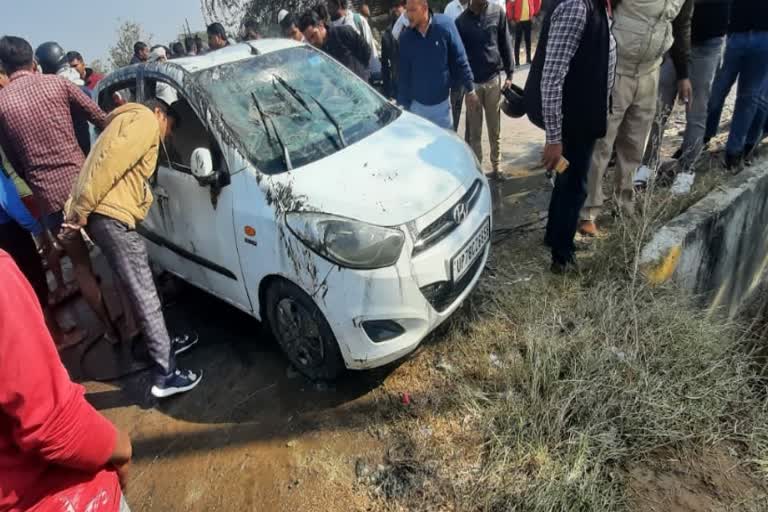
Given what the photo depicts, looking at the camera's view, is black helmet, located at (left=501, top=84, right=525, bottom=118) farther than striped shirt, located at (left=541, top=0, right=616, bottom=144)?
Yes

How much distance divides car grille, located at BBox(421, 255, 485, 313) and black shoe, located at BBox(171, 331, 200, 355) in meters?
1.82

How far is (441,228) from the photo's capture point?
2.55 m

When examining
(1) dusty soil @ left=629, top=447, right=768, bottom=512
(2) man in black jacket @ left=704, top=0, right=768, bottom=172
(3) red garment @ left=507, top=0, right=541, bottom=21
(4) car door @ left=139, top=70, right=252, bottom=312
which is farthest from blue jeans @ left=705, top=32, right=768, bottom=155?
(3) red garment @ left=507, top=0, right=541, bottom=21

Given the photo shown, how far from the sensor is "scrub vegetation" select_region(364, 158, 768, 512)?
211cm

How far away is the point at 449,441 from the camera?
2.38 meters

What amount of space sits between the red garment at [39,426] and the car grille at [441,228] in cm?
158

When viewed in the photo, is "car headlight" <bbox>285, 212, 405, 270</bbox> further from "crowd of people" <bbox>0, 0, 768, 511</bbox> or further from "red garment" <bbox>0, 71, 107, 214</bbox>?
"red garment" <bbox>0, 71, 107, 214</bbox>

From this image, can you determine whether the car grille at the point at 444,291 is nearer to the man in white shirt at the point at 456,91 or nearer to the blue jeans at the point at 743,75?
the man in white shirt at the point at 456,91

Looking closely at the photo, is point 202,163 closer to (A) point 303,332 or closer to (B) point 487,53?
(A) point 303,332

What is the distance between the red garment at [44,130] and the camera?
3.17 m

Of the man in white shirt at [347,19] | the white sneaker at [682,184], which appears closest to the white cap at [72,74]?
the man in white shirt at [347,19]

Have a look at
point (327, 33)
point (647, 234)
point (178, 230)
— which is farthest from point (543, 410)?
point (327, 33)

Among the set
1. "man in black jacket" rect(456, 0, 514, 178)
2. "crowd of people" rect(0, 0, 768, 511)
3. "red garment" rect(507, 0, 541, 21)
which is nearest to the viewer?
"crowd of people" rect(0, 0, 768, 511)

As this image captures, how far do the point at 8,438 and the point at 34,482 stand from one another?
14 centimetres
